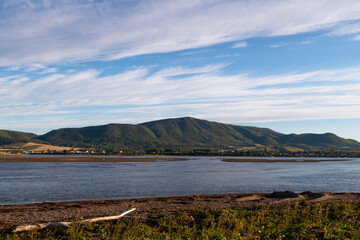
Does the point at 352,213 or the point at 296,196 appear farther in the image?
the point at 296,196

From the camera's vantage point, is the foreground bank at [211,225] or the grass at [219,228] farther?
the foreground bank at [211,225]

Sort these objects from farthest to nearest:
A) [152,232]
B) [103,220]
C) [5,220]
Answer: [5,220]
[103,220]
[152,232]

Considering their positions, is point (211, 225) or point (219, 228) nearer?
point (219, 228)

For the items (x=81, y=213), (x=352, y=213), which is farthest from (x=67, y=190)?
(x=352, y=213)

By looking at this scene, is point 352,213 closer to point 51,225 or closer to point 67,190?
point 51,225

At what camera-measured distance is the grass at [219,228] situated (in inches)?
610

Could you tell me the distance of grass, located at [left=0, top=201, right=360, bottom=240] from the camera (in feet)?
50.8

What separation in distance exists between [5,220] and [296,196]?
998 inches

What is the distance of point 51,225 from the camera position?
16438 mm

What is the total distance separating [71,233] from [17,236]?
2.27m

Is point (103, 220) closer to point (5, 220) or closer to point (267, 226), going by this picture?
point (5, 220)

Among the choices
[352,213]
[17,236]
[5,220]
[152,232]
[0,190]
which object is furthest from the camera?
[0,190]

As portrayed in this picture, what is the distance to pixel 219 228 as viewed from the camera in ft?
55.0

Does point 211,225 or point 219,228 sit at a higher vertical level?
point 219,228
